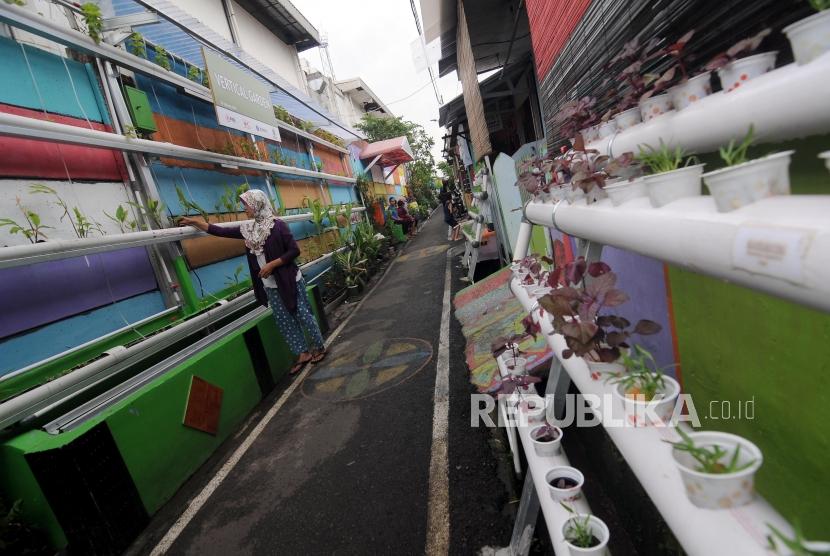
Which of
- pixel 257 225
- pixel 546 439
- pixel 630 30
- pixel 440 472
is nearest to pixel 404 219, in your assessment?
pixel 257 225

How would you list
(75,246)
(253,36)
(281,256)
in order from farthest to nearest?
(253,36) < (281,256) < (75,246)

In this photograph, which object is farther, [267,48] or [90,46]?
[267,48]

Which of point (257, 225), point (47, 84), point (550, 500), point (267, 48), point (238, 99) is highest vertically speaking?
point (267, 48)

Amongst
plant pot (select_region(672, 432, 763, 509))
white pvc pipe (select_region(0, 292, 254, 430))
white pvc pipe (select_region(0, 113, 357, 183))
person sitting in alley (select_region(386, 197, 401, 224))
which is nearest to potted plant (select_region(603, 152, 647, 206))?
plant pot (select_region(672, 432, 763, 509))

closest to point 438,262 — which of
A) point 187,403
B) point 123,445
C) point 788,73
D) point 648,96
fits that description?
point 187,403

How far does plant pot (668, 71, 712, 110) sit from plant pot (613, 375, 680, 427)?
81 centimetres

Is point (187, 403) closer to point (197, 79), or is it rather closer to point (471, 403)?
point (471, 403)

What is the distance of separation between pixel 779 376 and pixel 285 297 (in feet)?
13.9

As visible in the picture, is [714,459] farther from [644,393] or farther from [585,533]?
[585,533]

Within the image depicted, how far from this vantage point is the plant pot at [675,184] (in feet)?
3.01

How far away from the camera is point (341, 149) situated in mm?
11547

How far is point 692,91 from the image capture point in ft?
3.68

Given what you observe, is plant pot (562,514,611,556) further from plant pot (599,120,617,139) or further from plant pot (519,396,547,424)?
plant pot (599,120,617,139)

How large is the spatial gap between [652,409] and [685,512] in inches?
10.0
